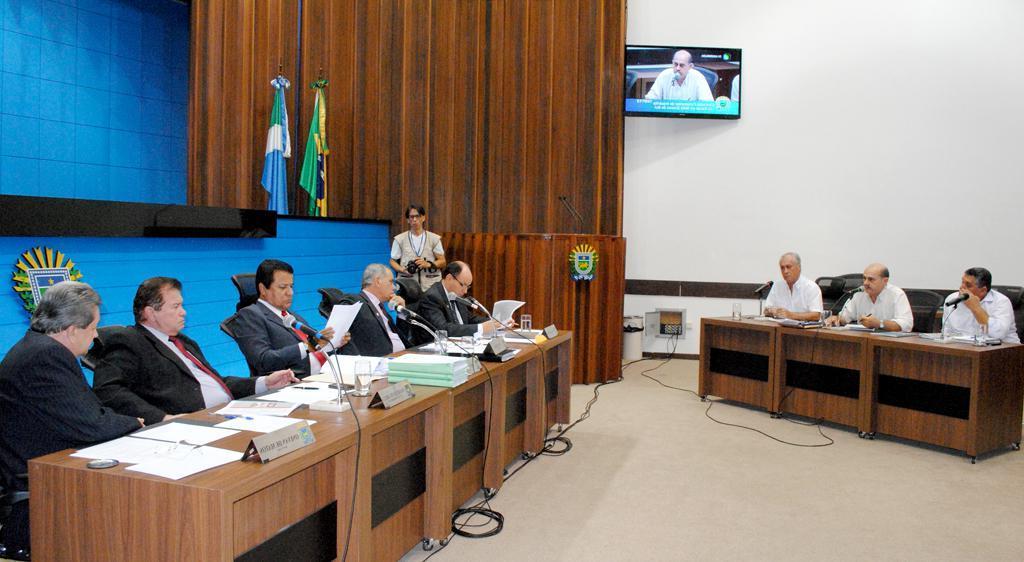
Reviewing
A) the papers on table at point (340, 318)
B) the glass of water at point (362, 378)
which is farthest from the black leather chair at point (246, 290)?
the glass of water at point (362, 378)

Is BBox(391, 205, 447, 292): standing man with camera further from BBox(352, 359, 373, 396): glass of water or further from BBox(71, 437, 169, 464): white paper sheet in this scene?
BBox(71, 437, 169, 464): white paper sheet

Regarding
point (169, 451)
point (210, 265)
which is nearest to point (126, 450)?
point (169, 451)

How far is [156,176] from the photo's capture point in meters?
7.12

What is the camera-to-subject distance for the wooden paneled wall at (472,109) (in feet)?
24.0

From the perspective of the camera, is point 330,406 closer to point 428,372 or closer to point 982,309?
point 428,372

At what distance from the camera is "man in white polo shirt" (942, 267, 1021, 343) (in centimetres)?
489

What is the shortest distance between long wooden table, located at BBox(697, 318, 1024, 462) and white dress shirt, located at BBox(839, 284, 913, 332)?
346 mm

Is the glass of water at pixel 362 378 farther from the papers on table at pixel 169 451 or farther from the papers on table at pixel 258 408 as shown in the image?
the papers on table at pixel 169 451

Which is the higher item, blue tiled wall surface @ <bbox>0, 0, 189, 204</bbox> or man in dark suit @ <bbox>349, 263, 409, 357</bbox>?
blue tiled wall surface @ <bbox>0, 0, 189, 204</bbox>

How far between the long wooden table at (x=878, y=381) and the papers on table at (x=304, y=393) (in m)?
3.71

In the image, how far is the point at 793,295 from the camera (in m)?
5.90

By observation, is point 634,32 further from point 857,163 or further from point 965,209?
point 965,209

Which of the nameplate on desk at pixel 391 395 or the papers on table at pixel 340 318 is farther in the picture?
the papers on table at pixel 340 318

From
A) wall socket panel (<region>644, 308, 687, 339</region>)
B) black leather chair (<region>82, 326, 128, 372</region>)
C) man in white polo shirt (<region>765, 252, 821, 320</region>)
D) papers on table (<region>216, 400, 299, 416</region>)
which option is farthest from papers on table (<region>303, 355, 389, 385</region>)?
wall socket panel (<region>644, 308, 687, 339</region>)
